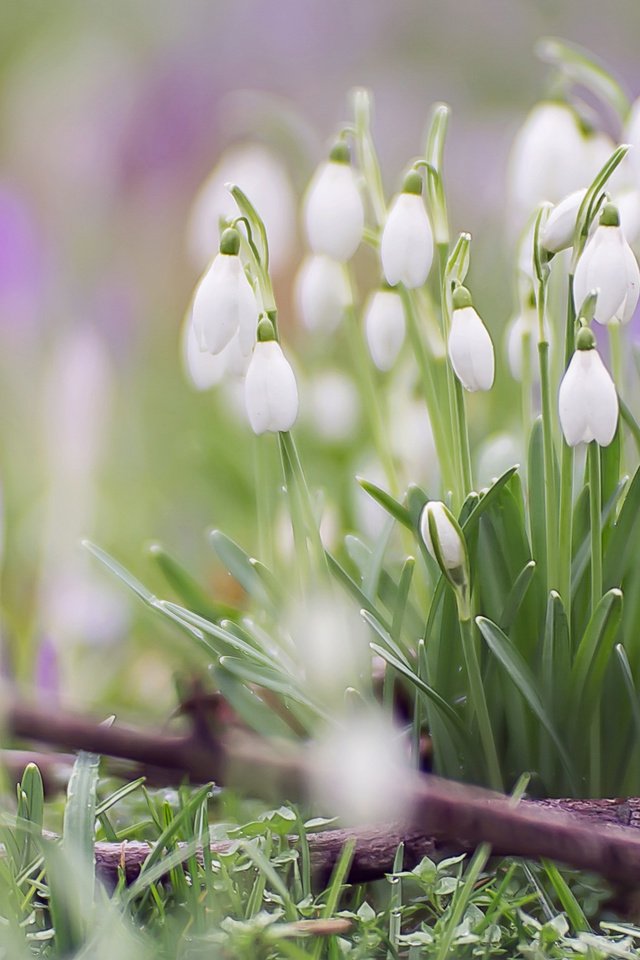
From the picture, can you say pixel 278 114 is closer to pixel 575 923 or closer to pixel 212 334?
pixel 212 334

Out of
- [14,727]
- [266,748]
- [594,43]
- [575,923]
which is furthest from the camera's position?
[594,43]

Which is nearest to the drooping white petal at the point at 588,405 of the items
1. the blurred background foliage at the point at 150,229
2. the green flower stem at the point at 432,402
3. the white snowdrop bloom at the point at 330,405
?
the green flower stem at the point at 432,402

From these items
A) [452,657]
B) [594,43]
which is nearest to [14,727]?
[452,657]

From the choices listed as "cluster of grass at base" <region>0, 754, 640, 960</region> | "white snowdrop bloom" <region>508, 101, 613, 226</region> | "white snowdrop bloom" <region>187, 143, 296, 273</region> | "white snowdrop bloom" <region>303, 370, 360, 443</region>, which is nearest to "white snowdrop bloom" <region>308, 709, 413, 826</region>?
"cluster of grass at base" <region>0, 754, 640, 960</region>

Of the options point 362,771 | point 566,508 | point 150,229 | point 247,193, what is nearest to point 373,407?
point 566,508

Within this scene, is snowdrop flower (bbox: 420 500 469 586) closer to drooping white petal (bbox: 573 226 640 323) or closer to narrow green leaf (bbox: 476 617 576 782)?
narrow green leaf (bbox: 476 617 576 782)

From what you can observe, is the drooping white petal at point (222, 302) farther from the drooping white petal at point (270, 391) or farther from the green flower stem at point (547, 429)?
the green flower stem at point (547, 429)
